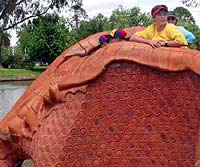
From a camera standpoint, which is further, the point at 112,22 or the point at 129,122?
the point at 112,22

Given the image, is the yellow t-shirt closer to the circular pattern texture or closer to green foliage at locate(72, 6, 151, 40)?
the circular pattern texture

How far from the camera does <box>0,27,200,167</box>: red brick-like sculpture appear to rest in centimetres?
378

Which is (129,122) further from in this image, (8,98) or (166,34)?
(8,98)

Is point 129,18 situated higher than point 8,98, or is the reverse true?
point 129,18

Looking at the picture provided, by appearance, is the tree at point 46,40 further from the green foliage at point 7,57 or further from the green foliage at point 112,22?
the green foliage at point 7,57

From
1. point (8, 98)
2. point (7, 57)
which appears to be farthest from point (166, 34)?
point (7, 57)

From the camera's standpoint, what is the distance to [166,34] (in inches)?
157

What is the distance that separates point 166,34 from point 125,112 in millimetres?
617

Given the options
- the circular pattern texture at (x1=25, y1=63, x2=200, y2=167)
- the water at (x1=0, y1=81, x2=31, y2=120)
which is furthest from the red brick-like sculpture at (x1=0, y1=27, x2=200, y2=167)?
the water at (x1=0, y1=81, x2=31, y2=120)

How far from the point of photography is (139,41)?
397 cm

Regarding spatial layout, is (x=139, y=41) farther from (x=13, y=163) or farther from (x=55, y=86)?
(x=13, y=163)

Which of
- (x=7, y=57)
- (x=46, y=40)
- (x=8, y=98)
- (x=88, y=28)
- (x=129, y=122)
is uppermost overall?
(x=88, y=28)

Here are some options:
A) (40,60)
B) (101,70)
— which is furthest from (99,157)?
(40,60)

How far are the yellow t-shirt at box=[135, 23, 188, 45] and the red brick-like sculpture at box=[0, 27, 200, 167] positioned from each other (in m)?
0.15
